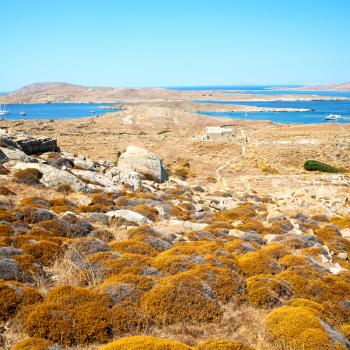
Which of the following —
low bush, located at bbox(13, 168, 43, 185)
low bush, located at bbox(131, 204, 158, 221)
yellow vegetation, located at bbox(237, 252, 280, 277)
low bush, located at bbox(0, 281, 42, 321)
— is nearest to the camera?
low bush, located at bbox(0, 281, 42, 321)

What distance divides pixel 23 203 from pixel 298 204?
2170 cm

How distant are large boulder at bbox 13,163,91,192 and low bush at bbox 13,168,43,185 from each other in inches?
19.5

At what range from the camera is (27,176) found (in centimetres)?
2128

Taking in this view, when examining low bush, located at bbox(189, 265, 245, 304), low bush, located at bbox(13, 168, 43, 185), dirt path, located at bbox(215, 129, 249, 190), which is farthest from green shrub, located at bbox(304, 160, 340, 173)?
low bush, located at bbox(189, 265, 245, 304)

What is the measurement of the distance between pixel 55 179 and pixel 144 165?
13134 millimetres

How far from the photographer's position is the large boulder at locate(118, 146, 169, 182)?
112 ft

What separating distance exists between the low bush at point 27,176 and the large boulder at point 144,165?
12646mm

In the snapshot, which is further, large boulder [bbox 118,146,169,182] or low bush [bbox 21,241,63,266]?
large boulder [bbox 118,146,169,182]

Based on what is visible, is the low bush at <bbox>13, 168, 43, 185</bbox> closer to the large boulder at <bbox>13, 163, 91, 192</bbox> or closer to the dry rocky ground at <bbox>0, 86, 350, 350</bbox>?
the dry rocky ground at <bbox>0, 86, 350, 350</bbox>

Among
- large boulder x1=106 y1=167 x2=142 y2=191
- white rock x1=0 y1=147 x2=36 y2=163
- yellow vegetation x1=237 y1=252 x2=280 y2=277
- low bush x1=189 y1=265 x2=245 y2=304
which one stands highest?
white rock x1=0 y1=147 x2=36 y2=163

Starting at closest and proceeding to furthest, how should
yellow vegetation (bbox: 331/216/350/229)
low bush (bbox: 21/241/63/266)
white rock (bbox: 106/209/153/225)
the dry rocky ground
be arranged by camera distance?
the dry rocky ground, low bush (bbox: 21/241/63/266), white rock (bbox: 106/209/153/225), yellow vegetation (bbox: 331/216/350/229)

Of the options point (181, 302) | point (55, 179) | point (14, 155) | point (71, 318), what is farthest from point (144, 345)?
point (14, 155)

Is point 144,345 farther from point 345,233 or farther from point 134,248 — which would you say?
point 345,233

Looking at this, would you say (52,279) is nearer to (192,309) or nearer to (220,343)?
(192,309)
